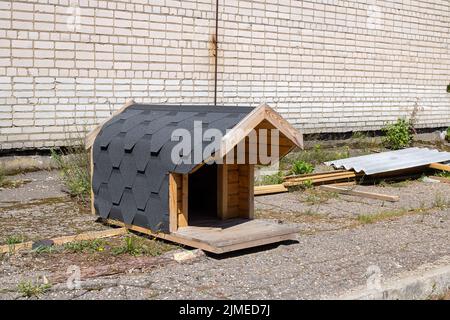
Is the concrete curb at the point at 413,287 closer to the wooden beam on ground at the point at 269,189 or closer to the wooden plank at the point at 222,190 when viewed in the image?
the wooden plank at the point at 222,190

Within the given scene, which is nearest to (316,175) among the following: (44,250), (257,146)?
(257,146)

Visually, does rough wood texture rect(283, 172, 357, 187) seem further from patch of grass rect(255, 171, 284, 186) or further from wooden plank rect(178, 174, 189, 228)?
wooden plank rect(178, 174, 189, 228)

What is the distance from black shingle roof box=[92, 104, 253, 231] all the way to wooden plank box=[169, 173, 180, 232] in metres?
0.05

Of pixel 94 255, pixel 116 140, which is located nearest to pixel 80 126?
pixel 116 140

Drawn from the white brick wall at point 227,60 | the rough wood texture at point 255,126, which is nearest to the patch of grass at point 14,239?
the rough wood texture at point 255,126

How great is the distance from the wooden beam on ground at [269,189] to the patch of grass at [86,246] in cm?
347

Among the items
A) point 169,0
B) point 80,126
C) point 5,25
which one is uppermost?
point 169,0

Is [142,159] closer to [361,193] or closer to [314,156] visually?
[361,193]

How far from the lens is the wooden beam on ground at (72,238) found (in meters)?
5.43

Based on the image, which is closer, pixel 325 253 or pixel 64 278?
pixel 64 278

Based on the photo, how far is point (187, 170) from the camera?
545cm

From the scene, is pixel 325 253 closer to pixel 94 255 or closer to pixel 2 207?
pixel 94 255

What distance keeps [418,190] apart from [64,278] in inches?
259

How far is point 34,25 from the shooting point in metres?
8.95
